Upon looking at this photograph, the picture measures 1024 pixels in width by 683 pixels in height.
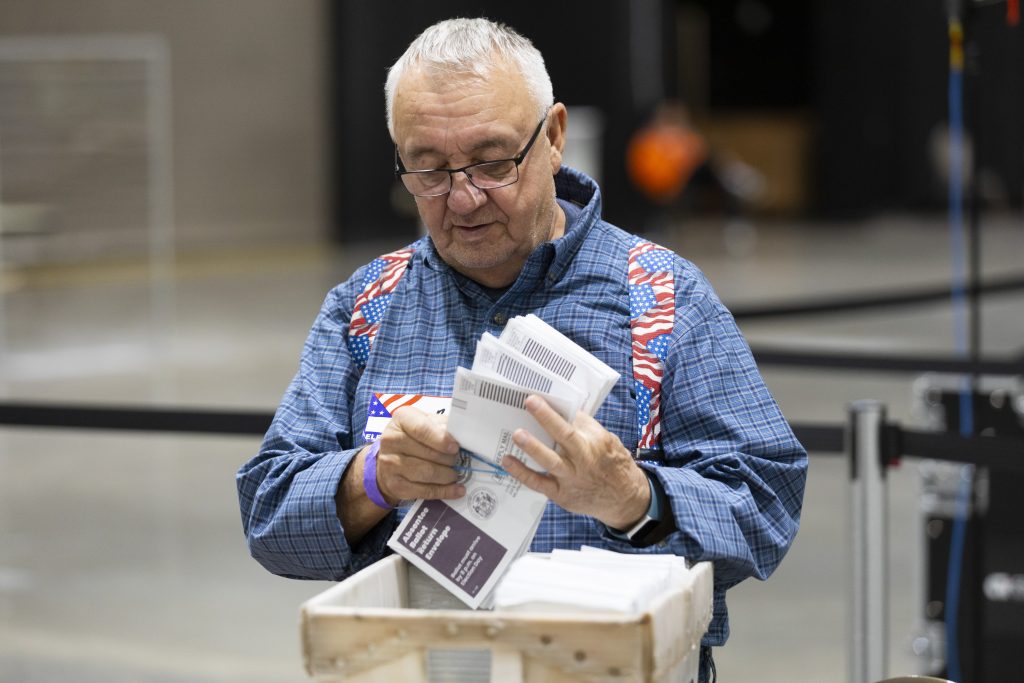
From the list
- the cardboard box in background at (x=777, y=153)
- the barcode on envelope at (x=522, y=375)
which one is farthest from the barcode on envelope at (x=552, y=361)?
the cardboard box in background at (x=777, y=153)

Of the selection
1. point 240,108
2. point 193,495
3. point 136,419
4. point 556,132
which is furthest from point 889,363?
point 240,108

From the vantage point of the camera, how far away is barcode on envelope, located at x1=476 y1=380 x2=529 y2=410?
1788mm

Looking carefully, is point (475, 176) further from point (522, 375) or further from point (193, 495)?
point (193, 495)

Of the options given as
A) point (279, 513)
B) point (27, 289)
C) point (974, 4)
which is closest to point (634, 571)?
point (279, 513)

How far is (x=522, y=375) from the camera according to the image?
1799mm

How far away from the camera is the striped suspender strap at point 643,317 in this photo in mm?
2123

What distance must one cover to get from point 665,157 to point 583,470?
19974mm

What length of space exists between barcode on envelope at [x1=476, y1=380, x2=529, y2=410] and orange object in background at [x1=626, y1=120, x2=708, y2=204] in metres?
19.9

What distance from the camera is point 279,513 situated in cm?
211

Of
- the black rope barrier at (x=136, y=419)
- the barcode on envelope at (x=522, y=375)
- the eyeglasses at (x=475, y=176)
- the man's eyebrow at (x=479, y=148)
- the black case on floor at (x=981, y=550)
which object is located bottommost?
the black case on floor at (x=981, y=550)

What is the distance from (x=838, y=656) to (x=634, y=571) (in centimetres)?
335

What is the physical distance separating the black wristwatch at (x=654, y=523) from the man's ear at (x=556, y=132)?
547 millimetres

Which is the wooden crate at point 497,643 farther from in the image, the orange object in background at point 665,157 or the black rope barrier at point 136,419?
the orange object in background at point 665,157

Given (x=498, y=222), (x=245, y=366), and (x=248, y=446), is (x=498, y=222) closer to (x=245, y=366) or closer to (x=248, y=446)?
(x=248, y=446)
